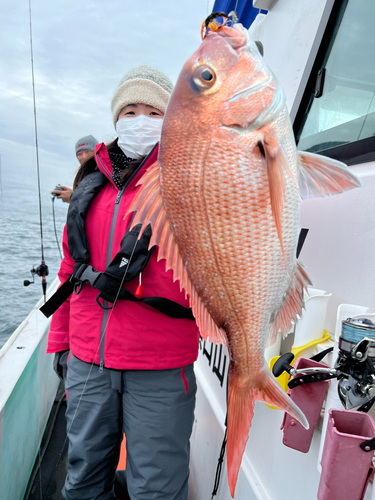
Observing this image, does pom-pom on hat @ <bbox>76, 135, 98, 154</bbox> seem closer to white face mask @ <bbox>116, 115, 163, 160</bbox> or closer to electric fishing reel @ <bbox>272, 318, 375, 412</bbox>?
white face mask @ <bbox>116, 115, 163, 160</bbox>

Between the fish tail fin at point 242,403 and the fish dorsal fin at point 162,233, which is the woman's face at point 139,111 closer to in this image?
the fish dorsal fin at point 162,233

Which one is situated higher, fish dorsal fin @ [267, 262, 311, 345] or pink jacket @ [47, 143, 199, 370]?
fish dorsal fin @ [267, 262, 311, 345]

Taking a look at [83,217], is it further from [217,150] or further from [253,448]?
[253,448]

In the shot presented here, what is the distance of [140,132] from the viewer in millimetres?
1607

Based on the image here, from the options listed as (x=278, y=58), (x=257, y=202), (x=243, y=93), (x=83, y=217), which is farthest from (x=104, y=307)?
(x=278, y=58)

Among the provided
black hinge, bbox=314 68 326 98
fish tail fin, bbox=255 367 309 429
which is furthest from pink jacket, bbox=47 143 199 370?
black hinge, bbox=314 68 326 98

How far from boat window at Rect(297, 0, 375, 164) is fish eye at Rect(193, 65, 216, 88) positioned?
729mm

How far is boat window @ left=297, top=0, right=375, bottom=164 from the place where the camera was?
141 cm

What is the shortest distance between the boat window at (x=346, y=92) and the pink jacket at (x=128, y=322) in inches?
34.2

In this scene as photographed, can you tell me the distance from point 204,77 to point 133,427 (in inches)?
58.2

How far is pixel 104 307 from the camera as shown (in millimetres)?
1567

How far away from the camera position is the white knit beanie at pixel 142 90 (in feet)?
5.36

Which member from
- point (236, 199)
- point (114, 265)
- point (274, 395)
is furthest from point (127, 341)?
point (236, 199)

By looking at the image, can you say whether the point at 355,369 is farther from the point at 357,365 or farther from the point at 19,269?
the point at 19,269
